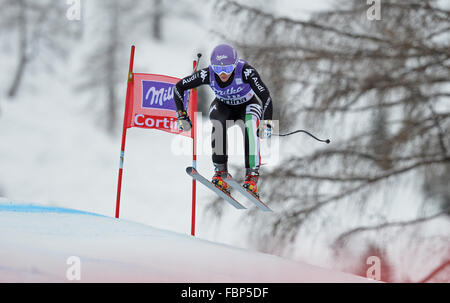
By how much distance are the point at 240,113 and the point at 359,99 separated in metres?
4.03

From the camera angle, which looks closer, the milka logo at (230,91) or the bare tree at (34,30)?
the milka logo at (230,91)

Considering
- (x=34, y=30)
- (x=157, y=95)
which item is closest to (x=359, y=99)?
(x=157, y=95)

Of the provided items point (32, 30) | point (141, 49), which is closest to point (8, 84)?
point (32, 30)

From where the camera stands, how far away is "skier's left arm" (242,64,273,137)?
5098 millimetres

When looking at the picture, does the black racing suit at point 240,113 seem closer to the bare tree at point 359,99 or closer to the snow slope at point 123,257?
the snow slope at point 123,257

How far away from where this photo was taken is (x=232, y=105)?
212 inches

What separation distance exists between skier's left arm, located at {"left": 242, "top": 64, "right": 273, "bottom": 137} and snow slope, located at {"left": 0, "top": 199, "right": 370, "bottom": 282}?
1202mm

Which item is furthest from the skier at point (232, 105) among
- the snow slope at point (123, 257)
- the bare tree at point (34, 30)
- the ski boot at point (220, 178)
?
the bare tree at point (34, 30)

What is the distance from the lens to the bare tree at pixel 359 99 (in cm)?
850

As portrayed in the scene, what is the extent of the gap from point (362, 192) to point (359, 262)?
1.05m

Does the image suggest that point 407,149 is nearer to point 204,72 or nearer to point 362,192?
point 362,192

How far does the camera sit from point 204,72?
5.30 metres

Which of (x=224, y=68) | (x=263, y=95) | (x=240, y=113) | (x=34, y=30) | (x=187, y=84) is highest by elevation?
(x=34, y=30)

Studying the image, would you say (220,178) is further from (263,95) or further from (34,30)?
(34,30)
